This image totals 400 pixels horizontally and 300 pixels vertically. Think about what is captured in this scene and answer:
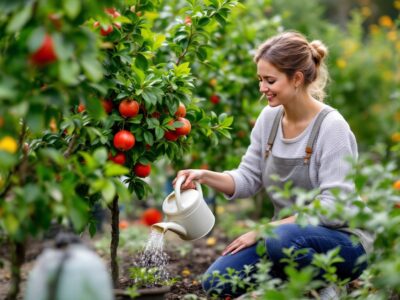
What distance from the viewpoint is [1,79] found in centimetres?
178

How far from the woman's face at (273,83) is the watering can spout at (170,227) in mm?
676

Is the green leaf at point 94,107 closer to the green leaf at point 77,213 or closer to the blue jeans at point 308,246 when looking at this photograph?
the green leaf at point 77,213

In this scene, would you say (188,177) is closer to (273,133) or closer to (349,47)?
(273,133)

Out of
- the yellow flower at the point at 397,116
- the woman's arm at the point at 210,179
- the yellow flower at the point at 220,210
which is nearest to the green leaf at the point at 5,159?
the woman's arm at the point at 210,179

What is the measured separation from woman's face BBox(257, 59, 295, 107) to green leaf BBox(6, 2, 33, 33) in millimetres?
1334

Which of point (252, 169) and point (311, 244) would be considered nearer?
point (311, 244)

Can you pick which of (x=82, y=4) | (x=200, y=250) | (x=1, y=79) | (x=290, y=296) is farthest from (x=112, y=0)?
(x=200, y=250)

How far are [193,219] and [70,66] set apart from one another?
45.1 inches

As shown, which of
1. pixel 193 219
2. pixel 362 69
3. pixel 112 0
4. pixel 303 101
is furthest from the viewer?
pixel 362 69

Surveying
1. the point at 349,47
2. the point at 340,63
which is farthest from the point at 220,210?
the point at 349,47

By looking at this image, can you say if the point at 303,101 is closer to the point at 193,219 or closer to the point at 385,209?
the point at 193,219

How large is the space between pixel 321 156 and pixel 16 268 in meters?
1.37

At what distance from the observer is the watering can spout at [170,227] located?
2674 millimetres

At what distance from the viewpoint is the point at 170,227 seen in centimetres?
271
